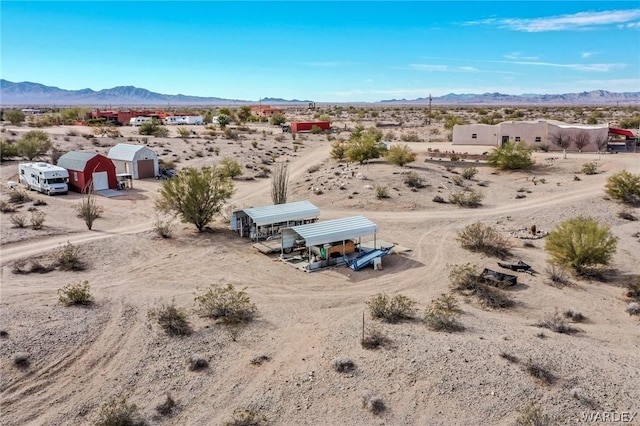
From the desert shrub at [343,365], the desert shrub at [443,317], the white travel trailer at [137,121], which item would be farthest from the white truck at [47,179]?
the white travel trailer at [137,121]

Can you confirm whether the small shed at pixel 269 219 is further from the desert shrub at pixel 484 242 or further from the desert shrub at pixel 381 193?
the desert shrub at pixel 381 193

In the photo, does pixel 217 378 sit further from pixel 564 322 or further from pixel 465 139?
pixel 465 139

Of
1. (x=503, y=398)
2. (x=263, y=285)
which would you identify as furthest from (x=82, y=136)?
(x=503, y=398)

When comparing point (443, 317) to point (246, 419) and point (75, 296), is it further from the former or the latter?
point (75, 296)

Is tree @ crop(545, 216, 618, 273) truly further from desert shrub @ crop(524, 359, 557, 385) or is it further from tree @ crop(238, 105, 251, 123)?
→ tree @ crop(238, 105, 251, 123)

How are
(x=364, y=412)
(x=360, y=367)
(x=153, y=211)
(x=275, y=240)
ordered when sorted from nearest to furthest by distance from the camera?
(x=364, y=412) → (x=360, y=367) → (x=275, y=240) → (x=153, y=211)

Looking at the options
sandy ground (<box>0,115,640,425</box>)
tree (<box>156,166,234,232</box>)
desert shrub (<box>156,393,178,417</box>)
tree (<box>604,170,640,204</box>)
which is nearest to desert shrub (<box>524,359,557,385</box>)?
sandy ground (<box>0,115,640,425</box>)

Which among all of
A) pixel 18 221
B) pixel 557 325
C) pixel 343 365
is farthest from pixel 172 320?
pixel 18 221
